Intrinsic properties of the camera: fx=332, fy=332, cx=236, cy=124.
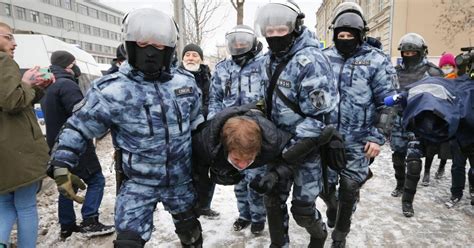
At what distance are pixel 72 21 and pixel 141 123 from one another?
5418 cm

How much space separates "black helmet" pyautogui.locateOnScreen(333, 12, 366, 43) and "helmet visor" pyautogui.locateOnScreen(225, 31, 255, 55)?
Result: 3.06 ft

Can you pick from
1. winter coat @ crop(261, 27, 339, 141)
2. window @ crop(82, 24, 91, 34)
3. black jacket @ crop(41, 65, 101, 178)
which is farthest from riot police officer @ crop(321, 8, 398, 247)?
window @ crop(82, 24, 91, 34)

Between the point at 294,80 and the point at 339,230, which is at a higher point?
the point at 294,80

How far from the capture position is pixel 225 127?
2.00m

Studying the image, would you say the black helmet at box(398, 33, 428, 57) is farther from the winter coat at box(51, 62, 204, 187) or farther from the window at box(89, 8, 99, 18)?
the window at box(89, 8, 99, 18)

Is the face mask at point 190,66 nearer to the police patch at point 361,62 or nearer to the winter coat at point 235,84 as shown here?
the winter coat at point 235,84

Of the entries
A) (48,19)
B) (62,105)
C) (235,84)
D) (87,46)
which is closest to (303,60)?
(235,84)

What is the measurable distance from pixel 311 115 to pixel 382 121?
2.83 ft

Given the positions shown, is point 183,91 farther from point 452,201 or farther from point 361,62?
point 452,201

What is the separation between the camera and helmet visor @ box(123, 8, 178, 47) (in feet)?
6.51

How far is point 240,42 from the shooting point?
3469mm

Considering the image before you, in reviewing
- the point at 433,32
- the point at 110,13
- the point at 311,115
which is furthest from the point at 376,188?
the point at 110,13

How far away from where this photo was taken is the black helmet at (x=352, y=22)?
285 cm

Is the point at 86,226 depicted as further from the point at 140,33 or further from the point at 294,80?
the point at 294,80
